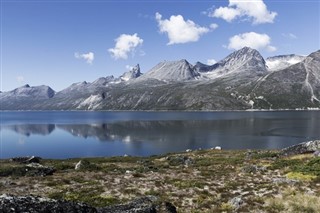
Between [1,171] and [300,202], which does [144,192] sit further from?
[1,171]

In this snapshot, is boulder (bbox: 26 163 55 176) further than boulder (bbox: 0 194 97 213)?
Yes

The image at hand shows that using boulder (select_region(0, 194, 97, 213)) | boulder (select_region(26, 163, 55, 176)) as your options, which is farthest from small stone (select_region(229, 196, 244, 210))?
boulder (select_region(26, 163, 55, 176))

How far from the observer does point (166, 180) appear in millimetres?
30188

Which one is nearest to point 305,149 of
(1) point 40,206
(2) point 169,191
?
(2) point 169,191

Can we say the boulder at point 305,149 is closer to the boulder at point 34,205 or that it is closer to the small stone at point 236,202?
the small stone at point 236,202

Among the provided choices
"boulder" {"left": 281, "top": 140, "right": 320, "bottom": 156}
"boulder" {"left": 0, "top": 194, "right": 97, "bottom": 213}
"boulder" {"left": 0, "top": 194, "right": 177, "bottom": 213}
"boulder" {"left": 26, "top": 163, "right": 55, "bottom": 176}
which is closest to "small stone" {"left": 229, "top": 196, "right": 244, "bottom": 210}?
"boulder" {"left": 0, "top": 194, "right": 177, "bottom": 213}

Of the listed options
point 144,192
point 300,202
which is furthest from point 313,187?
point 144,192

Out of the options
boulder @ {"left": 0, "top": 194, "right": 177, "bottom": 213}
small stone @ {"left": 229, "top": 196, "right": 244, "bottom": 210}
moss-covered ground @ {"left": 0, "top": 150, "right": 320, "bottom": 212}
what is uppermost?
boulder @ {"left": 0, "top": 194, "right": 177, "bottom": 213}

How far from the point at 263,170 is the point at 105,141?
449 feet

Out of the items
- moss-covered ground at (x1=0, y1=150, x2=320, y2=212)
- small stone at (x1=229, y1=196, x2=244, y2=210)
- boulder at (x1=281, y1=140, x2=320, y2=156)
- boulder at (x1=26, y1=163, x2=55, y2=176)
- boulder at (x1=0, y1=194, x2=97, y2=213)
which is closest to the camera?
boulder at (x1=0, y1=194, x2=97, y2=213)

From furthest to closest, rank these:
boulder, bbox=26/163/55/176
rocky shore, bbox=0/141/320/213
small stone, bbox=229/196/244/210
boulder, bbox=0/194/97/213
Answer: boulder, bbox=26/163/55/176
small stone, bbox=229/196/244/210
rocky shore, bbox=0/141/320/213
boulder, bbox=0/194/97/213

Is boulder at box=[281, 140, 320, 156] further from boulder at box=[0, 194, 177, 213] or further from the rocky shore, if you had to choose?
boulder at box=[0, 194, 177, 213]

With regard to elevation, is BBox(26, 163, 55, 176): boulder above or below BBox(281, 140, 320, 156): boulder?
below

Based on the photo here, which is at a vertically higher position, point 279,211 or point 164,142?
point 279,211
